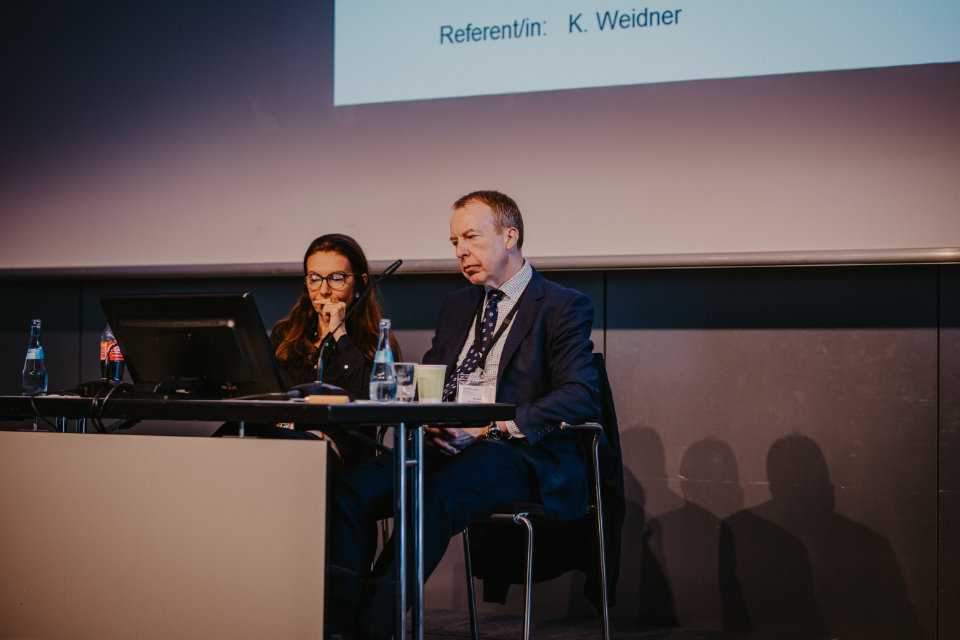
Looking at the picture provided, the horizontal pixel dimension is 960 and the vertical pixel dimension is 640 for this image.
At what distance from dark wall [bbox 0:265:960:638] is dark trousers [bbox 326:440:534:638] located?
3.20ft

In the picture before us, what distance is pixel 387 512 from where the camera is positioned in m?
2.05

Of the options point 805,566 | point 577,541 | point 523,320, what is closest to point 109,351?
point 523,320

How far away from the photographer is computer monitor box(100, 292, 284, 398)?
165cm

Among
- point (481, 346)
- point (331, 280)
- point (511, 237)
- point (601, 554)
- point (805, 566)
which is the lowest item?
point (805, 566)

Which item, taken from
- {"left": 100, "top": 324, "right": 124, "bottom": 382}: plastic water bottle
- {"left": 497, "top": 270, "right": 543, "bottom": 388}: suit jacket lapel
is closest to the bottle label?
{"left": 100, "top": 324, "right": 124, "bottom": 382}: plastic water bottle

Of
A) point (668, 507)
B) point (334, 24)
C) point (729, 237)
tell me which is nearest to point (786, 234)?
point (729, 237)

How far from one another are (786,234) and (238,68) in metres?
2.20

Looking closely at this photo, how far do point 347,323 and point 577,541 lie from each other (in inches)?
38.1

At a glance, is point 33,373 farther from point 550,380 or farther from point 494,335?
point 550,380

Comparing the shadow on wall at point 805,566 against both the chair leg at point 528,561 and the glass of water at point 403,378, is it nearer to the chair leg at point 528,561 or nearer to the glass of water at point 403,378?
the chair leg at point 528,561

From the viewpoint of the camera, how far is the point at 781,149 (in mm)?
2877

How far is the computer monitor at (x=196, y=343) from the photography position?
5.42 ft

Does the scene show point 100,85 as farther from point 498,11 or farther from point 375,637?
point 375,637

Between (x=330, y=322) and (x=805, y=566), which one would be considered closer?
(x=330, y=322)
